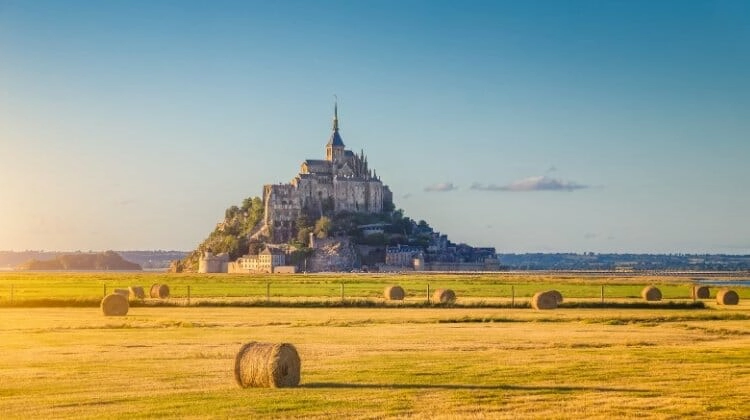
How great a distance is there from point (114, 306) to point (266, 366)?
23.4 m

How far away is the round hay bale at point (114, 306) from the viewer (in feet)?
135

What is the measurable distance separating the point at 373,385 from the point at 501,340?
33.1ft

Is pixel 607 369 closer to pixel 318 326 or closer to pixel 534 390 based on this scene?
pixel 534 390

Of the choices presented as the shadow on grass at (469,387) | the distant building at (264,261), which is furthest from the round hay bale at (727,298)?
the distant building at (264,261)

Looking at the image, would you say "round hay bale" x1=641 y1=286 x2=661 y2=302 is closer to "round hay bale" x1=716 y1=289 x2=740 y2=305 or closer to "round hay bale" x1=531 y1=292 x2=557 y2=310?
"round hay bale" x1=716 y1=289 x2=740 y2=305

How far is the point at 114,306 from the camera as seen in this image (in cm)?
4116

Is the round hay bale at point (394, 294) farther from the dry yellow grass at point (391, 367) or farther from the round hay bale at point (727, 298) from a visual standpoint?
the dry yellow grass at point (391, 367)

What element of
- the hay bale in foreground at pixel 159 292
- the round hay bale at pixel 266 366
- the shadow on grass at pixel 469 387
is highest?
the hay bale in foreground at pixel 159 292

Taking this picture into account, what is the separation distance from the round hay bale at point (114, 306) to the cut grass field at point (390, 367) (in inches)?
70.5

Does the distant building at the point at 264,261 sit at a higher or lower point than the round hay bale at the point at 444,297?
higher

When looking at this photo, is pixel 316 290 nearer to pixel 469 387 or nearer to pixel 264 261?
pixel 469 387

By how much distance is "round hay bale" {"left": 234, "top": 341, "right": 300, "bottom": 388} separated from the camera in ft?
63.1

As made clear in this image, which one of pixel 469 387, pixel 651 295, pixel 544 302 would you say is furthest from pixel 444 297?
pixel 469 387

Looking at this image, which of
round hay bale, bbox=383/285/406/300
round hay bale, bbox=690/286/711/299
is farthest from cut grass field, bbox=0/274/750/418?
round hay bale, bbox=690/286/711/299
